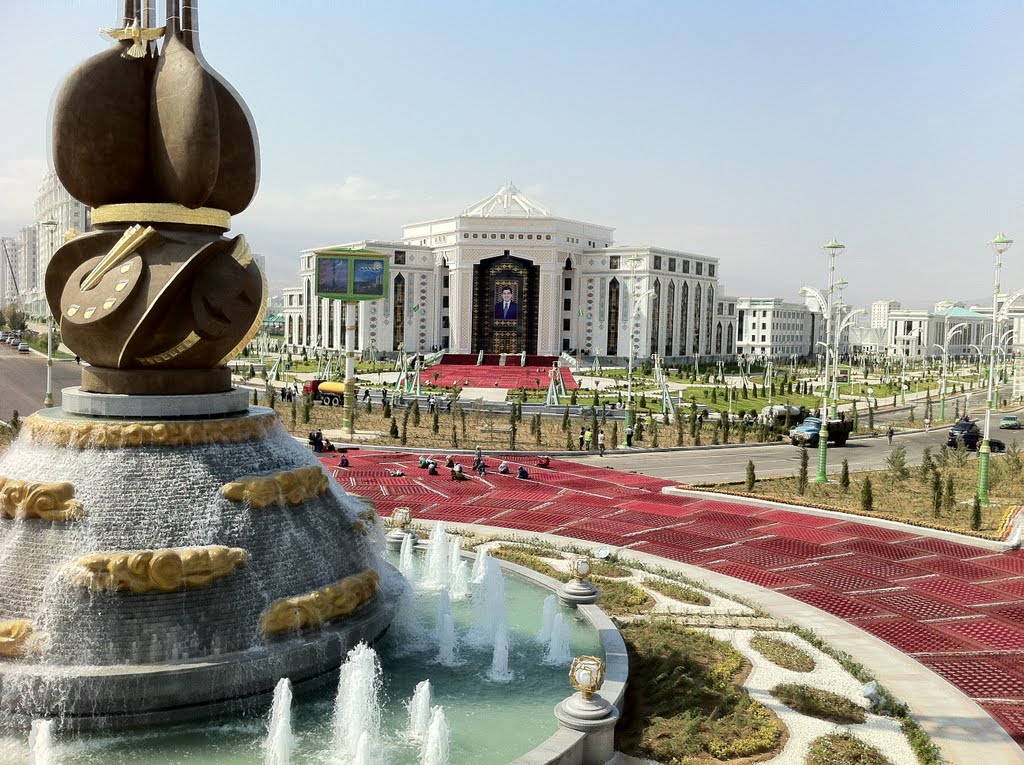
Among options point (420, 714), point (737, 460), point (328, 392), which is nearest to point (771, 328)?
point (328, 392)

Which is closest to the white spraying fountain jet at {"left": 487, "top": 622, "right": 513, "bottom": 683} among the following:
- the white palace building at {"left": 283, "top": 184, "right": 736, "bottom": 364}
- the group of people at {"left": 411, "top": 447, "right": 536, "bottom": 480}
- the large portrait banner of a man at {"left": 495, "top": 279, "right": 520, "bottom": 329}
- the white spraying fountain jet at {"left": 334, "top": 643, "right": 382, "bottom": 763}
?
the white spraying fountain jet at {"left": 334, "top": 643, "right": 382, "bottom": 763}

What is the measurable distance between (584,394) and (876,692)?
5238 cm

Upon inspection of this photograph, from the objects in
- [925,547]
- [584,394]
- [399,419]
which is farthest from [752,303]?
[925,547]

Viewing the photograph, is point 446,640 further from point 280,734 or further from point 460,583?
point 280,734

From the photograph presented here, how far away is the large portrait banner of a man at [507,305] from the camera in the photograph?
103m

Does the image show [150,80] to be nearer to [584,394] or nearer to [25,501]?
[25,501]

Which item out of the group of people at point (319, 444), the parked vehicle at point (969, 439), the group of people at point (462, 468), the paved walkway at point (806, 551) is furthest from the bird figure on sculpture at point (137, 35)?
the parked vehicle at point (969, 439)

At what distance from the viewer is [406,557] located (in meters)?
18.3

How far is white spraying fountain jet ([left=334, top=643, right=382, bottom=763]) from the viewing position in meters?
9.93

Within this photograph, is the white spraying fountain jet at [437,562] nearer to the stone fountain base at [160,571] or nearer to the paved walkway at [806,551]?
the stone fountain base at [160,571]

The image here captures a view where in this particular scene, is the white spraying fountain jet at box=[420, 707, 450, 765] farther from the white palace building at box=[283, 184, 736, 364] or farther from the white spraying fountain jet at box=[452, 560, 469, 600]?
the white palace building at box=[283, 184, 736, 364]

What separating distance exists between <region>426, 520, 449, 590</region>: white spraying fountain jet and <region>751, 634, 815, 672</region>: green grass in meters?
6.26

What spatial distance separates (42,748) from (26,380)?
2248 inches

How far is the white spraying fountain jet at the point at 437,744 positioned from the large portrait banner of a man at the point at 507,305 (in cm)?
9352
